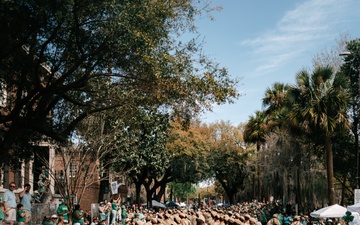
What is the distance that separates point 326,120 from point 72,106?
48.6 ft

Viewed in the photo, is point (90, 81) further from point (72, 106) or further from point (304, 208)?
point (304, 208)

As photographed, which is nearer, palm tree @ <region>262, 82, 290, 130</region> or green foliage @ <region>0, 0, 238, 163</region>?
green foliage @ <region>0, 0, 238, 163</region>

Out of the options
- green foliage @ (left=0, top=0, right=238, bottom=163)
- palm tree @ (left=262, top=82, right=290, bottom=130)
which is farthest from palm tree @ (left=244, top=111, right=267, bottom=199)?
green foliage @ (left=0, top=0, right=238, bottom=163)

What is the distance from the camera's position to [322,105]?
96.7 feet

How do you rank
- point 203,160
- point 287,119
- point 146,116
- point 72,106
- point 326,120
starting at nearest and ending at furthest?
point 146,116 → point 72,106 → point 326,120 → point 287,119 → point 203,160

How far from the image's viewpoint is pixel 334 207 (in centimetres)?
2402

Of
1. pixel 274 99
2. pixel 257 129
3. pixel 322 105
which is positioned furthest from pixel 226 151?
pixel 322 105

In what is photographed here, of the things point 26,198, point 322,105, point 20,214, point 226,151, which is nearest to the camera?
point 20,214

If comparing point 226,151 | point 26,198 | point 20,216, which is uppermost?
point 226,151

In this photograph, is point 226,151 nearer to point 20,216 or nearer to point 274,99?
point 274,99

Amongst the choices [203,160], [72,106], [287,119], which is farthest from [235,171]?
[72,106]

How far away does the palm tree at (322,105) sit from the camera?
2888 cm

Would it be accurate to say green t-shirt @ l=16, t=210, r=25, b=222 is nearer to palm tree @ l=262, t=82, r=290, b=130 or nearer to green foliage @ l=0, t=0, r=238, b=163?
green foliage @ l=0, t=0, r=238, b=163

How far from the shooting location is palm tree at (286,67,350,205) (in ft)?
94.7
